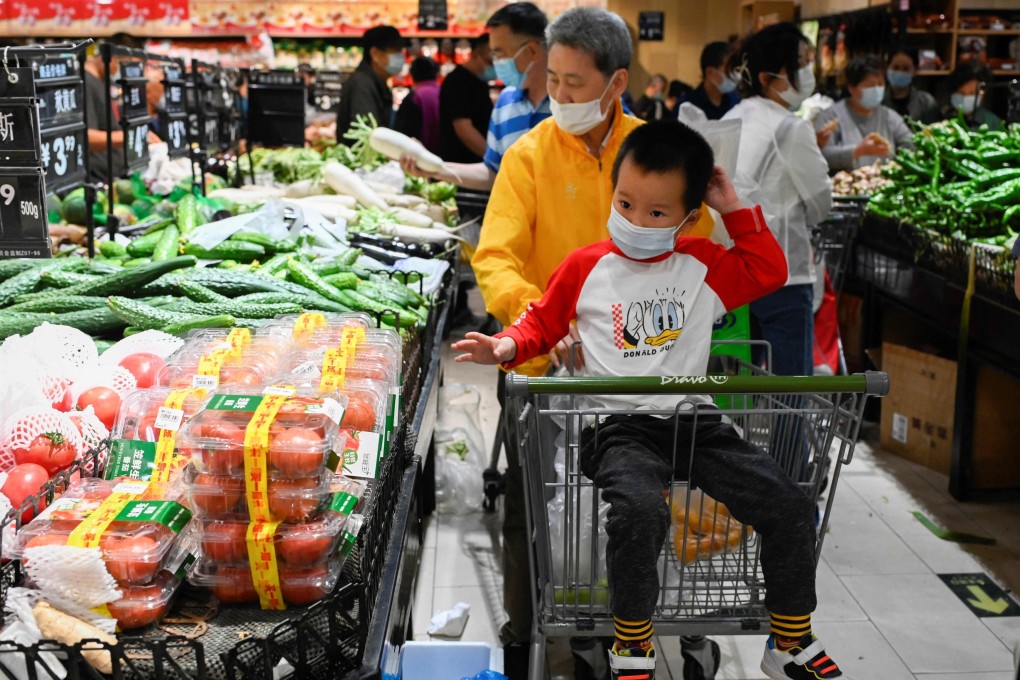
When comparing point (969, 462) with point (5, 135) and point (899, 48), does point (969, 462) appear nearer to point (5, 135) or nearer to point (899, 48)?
point (5, 135)

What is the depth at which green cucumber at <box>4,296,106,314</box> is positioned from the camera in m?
3.04

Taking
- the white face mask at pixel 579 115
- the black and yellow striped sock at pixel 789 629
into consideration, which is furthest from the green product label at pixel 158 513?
the white face mask at pixel 579 115

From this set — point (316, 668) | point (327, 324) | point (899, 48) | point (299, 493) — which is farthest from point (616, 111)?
point (899, 48)

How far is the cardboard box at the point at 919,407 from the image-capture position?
454 centimetres

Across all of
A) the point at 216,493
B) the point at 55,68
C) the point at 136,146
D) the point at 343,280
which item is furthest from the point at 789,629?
the point at 136,146

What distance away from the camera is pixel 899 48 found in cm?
865

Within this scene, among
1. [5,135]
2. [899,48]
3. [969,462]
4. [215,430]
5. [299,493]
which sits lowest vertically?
[969,462]

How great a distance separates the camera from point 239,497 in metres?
1.66

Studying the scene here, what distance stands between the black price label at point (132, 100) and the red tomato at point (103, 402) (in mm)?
2659

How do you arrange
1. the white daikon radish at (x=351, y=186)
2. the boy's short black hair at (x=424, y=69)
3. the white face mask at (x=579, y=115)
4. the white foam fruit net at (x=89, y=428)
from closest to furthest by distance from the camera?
the white foam fruit net at (x=89, y=428) → the white face mask at (x=579, y=115) → the white daikon radish at (x=351, y=186) → the boy's short black hair at (x=424, y=69)

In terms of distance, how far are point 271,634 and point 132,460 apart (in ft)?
1.95

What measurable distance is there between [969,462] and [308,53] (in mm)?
9855

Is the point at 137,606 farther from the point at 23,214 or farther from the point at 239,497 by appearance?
the point at 23,214

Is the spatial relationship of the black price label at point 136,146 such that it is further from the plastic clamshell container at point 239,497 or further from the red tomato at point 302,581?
the red tomato at point 302,581
